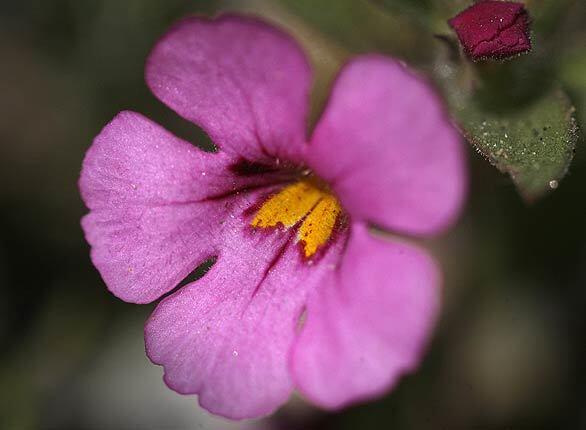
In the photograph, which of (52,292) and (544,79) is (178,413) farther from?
(544,79)

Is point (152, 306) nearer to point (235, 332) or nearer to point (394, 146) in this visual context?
point (235, 332)

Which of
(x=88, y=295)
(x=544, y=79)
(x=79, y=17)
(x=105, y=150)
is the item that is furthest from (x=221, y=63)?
(x=79, y=17)

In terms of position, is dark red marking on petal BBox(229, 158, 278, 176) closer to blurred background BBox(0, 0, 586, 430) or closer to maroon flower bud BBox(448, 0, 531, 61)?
maroon flower bud BBox(448, 0, 531, 61)

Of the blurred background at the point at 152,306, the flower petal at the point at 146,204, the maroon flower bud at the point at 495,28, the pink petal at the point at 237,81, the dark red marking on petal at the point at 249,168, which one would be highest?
the maroon flower bud at the point at 495,28

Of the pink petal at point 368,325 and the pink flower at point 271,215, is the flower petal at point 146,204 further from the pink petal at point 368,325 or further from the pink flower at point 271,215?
the pink petal at point 368,325

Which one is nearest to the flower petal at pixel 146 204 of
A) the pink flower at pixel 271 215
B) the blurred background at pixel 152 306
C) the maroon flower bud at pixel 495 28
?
the pink flower at pixel 271 215

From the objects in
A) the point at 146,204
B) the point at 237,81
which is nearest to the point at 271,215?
the point at 146,204

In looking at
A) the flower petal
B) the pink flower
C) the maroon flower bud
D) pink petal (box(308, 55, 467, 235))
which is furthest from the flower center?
the maroon flower bud
